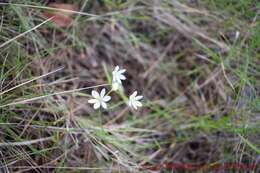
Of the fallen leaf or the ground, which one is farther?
the fallen leaf

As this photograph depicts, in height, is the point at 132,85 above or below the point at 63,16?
below

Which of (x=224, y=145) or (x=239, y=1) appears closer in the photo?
(x=239, y=1)

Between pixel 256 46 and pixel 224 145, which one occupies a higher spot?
pixel 256 46

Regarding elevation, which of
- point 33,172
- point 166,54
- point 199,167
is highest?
point 166,54

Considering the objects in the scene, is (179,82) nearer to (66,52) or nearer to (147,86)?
(147,86)

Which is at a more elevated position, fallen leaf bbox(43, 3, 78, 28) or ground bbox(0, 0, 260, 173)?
fallen leaf bbox(43, 3, 78, 28)

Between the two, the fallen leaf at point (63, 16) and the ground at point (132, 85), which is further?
the fallen leaf at point (63, 16)

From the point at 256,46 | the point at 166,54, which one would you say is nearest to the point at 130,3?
the point at 166,54

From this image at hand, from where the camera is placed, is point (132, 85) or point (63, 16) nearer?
point (63, 16)
